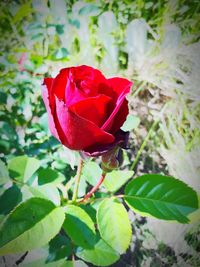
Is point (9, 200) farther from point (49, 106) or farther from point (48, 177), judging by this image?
point (49, 106)

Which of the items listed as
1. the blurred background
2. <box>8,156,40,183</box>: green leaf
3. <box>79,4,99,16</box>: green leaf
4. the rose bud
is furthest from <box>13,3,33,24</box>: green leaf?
the rose bud

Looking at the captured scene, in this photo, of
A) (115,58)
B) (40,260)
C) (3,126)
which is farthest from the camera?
(115,58)

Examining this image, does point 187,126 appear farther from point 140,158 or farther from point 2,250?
point 2,250

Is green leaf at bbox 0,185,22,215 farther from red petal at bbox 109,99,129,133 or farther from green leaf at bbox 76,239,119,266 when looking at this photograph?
red petal at bbox 109,99,129,133

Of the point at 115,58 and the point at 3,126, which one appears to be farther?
the point at 115,58

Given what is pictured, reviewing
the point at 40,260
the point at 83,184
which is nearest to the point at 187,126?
the point at 83,184
